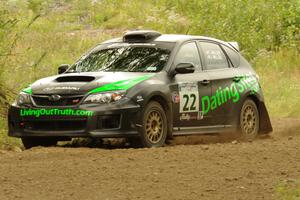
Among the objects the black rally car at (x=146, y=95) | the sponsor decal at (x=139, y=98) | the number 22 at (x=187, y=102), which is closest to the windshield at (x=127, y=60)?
the black rally car at (x=146, y=95)

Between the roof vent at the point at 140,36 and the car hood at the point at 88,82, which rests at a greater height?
the roof vent at the point at 140,36

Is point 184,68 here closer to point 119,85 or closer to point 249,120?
point 119,85

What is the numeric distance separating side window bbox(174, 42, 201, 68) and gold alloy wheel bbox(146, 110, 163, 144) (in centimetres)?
106

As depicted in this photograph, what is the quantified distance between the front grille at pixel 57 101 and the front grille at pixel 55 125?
22 centimetres

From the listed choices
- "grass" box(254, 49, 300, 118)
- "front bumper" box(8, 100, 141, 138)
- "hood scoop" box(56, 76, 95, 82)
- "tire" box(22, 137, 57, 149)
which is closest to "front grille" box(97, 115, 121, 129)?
"front bumper" box(8, 100, 141, 138)

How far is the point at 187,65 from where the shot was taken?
1344cm

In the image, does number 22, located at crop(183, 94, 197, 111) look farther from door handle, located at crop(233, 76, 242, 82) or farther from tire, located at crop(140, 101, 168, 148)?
door handle, located at crop(233, 76, 242, 82)

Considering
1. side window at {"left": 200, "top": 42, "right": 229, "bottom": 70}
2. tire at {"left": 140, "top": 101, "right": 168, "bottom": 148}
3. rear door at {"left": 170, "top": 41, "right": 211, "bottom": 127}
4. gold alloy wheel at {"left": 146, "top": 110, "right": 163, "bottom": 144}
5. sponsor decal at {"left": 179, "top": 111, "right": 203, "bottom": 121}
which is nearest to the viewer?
tire at {"left": 140, "top": 101, "right": 168, "bottom": 148}

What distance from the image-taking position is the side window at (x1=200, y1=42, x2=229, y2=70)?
14347 mm

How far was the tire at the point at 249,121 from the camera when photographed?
1472 centimetres

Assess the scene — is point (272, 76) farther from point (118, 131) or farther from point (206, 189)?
point (206, 189)

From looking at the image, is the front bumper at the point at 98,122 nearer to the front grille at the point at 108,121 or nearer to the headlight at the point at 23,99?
the front grille at the point at 108,121

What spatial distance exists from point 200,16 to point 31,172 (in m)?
17.1

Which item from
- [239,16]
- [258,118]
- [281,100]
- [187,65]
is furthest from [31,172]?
[239,16]
